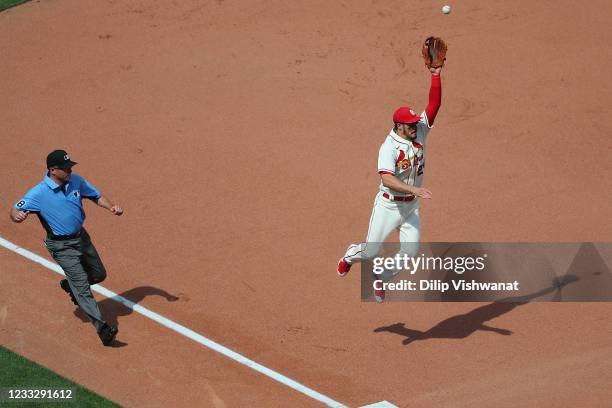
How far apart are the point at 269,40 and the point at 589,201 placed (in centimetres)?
606

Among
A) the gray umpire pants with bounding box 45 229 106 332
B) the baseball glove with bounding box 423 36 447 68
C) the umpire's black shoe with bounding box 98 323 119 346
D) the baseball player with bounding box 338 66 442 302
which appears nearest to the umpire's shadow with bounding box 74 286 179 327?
the umpire's black shoe with bounding box 98 323 119 346

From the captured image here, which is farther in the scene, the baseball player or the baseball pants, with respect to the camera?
the baseball pants

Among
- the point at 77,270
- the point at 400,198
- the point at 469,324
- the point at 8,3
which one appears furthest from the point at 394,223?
the point at 8,3

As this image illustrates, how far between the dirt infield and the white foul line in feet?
0.34

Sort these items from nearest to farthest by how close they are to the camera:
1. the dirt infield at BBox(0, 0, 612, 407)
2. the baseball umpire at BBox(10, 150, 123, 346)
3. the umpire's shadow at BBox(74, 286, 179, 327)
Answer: the baseball umpire at BBox(10, 150, 123, 346) < the dirt infield at BBox(0, 0, 612, 407) < the umpire's shadow at BBox(74, 286, 179, 327)

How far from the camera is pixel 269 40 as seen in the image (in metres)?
16.9

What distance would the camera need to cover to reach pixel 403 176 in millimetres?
10609

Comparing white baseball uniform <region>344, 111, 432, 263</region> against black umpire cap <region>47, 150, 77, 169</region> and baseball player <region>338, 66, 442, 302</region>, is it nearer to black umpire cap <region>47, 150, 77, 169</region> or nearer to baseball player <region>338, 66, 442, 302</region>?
baseball player <region>338, 66, 442, 302</region>

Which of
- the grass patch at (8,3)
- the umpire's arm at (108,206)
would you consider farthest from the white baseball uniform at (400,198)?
the grass patch at (8,3)

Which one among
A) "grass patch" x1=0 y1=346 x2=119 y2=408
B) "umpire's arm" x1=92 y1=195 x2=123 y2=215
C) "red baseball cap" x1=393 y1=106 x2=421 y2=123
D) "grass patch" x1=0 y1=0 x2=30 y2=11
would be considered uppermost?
"grass patch" x1=0 y1=0 x2=30 y2=11

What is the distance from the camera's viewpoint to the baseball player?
10.4 metres

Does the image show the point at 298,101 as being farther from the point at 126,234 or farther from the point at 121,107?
the point at 126,234

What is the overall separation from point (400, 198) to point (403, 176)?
0.22 meters

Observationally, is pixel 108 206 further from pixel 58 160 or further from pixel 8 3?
pixel 8 3
